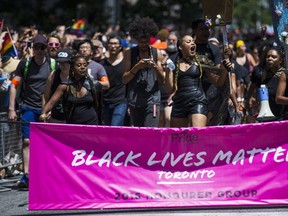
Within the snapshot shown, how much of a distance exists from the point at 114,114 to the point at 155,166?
4027mm

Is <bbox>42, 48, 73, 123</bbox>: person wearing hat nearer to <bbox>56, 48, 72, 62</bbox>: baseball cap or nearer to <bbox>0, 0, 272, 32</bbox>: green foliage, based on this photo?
<bbox>56, 48, 72, 62</bbox>: baseball cap

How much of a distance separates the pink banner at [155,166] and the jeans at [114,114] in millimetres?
3735

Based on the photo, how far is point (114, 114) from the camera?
1296 centimetres

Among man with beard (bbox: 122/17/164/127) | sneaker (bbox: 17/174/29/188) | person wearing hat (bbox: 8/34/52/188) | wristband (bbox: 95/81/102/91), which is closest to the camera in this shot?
wristband (bbox: 95/81/102/91)

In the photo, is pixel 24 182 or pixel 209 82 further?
pixel 24 182

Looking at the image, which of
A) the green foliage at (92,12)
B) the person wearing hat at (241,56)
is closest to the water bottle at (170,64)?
the person wearing hat at (241,56)

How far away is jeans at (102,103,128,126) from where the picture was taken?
1288 cm

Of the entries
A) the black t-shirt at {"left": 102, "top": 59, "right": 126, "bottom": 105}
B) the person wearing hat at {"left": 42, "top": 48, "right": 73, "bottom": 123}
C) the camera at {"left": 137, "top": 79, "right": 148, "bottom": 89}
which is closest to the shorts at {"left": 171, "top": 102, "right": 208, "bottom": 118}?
the camera at {"left": 137, "top": 79, "right": 148, "bottom": 89}

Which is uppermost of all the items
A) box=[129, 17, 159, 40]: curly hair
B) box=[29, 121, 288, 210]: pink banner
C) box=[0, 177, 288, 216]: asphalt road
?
box=[129, 17, 159, 40]: curly hair

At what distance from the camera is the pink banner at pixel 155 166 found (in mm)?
Result: 8930

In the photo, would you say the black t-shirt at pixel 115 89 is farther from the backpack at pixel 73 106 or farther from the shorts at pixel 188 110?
the shorts at pixel 188 110

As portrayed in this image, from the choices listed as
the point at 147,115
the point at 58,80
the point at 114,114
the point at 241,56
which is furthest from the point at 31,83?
the point at 241,56

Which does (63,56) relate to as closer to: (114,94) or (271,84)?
(114,94)

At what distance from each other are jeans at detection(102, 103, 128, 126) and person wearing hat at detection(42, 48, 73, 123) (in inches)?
77.4
